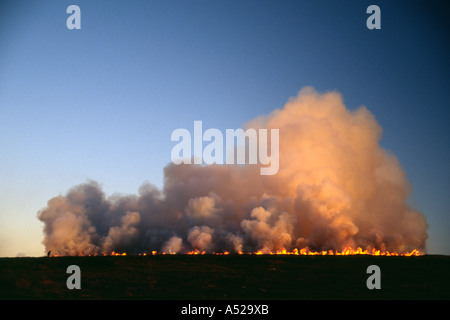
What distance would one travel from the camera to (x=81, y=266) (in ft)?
324

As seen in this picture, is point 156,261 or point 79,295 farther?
point 156,261

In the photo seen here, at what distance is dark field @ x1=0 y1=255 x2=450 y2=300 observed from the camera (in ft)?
252

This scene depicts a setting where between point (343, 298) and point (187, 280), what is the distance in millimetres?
27280

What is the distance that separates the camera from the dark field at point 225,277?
76875 millimetres

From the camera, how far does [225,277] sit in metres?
88.2

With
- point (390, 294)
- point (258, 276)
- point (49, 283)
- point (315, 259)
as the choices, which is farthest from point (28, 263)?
point (390, 294)

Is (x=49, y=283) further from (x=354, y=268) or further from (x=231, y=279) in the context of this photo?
(x=354, y=268)
